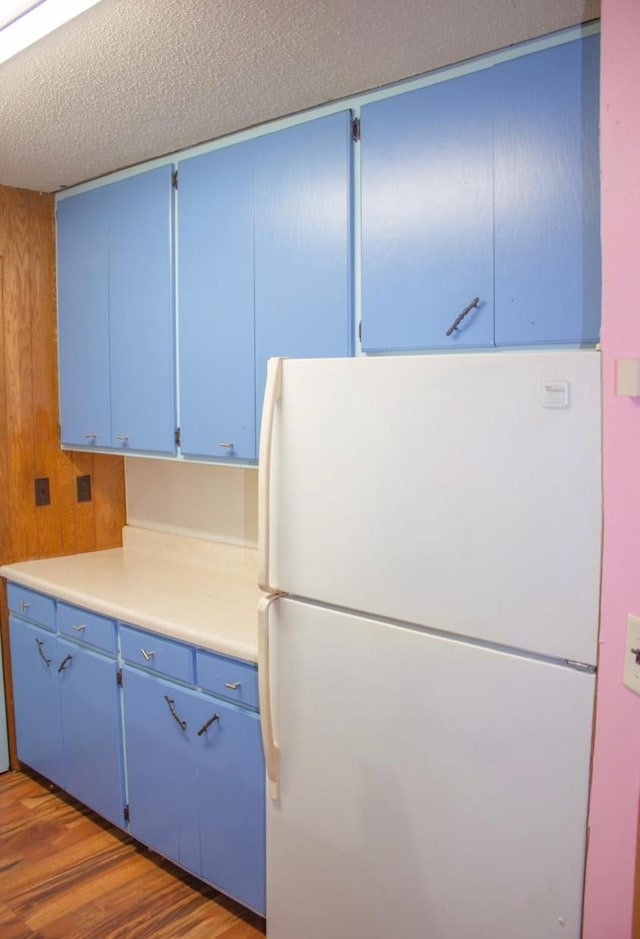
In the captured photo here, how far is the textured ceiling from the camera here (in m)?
1.55

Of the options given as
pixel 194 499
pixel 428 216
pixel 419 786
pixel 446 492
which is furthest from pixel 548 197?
pixel 194 499

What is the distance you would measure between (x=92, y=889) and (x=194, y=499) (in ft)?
4.52

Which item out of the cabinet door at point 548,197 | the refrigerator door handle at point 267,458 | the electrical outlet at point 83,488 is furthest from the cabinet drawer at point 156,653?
the cabinet door at point 548,197

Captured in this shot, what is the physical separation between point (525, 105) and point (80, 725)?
93.9 inches

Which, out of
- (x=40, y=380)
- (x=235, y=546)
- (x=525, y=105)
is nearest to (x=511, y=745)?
(x=525, y=105)

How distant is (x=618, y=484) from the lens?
4.13 ft

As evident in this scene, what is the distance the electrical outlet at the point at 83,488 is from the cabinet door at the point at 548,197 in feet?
6.93

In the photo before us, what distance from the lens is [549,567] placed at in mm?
1339

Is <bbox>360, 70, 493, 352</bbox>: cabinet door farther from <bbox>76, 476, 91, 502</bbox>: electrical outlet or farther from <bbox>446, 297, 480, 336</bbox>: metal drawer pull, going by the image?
<bbox>76, 476, 91, 502</bbox>: electrical outlet

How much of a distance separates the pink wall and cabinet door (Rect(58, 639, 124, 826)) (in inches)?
65.2

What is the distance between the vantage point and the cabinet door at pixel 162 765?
2.23m

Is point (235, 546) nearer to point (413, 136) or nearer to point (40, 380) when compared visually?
point (40, 380)

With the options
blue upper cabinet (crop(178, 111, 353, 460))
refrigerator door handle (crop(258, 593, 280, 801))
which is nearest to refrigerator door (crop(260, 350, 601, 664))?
refrigerator door handle (crop(258, 593, 280, 801))

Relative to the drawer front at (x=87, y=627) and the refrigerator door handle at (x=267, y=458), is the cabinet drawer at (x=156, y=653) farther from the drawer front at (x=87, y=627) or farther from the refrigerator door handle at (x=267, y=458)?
the refrigerator door handle at (x=267, y=458)
